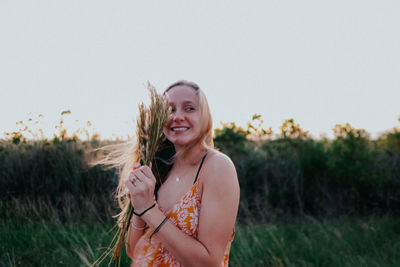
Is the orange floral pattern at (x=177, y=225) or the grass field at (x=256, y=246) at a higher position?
the orange floral pattern at (x=177, y=225)

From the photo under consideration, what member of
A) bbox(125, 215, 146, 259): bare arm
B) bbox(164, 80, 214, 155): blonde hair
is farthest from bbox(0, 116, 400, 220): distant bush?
bbox(164, 80, 214, 155): blonde hair

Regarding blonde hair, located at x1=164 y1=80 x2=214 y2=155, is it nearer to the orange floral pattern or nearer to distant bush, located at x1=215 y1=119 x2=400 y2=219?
the orange floral pattern

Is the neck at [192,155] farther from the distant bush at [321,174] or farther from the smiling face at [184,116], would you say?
the distant bush at [321,174]

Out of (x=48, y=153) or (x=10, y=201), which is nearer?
(x=10, y=201)

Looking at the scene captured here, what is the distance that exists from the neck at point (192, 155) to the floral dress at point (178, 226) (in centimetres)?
10

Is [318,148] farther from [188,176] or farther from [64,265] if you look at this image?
[188,176]

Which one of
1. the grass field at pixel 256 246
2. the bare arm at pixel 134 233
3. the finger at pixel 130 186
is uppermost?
the finger at pixel 130 186

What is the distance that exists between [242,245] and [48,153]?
4.65 m

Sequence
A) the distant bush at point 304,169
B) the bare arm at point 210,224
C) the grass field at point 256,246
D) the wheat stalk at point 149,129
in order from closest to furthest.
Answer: the bare arm at point 210,224 < the wheat stalk at point 149,129 < the grass field at point 256,246 < the distant bush at point 304,169

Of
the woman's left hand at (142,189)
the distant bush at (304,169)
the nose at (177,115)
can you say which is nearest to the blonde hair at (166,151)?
the nose at (177,115)

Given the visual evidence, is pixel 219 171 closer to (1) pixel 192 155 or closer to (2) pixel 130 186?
(1) pixel 192 155

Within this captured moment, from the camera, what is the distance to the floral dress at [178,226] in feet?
5.63

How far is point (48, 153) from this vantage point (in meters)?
6.92

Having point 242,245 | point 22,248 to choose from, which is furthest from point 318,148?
point 22,248
